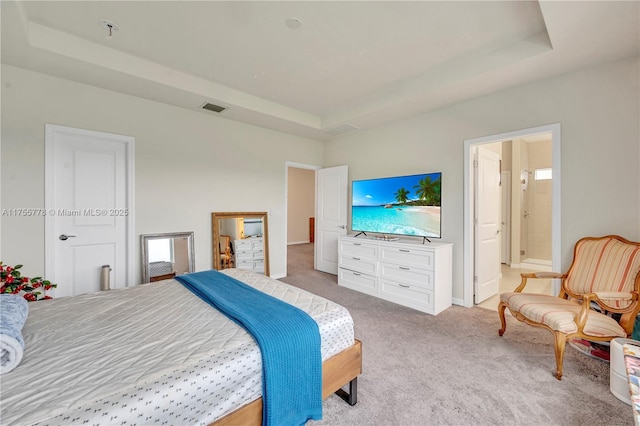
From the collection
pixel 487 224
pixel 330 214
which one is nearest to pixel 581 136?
pixel 487 224

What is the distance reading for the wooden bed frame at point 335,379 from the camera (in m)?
1.21

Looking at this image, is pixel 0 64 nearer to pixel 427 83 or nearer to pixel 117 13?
pixel 117 13

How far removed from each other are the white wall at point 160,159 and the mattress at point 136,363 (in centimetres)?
164

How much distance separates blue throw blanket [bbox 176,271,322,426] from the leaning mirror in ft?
7.33

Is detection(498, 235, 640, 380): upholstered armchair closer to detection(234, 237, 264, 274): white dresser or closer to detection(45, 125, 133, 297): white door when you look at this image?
detection(234, 237, 264, 274): white dresser

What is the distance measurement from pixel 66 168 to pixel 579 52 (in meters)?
5.08

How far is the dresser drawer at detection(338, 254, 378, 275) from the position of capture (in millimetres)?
3781

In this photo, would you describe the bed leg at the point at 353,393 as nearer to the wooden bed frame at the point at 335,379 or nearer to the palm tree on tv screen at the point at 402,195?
the wooden bed frame at the point at 335,379

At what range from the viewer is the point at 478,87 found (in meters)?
2.96

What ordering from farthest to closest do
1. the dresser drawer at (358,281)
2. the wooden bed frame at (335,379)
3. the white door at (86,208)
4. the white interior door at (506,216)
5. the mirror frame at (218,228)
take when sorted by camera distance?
the white interior door at (506,216), the mirror frame at (218,228), the dresser drawer at (358,281), the white door at (86,208), the wooden bed frame at (335,379)

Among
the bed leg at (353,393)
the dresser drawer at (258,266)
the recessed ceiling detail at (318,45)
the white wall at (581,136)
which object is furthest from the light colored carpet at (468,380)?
the recessed ceiling detail at (318,45)

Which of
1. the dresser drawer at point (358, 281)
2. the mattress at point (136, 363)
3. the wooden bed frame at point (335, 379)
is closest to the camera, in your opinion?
the mattress at point (136, 363)

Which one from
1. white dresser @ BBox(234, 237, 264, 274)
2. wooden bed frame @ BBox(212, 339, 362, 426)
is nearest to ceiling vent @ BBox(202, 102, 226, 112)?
white dresser @ BBox(234, 237, 264, 274)

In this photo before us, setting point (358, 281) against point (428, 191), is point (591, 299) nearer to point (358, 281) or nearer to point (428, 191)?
point (428, 191)
